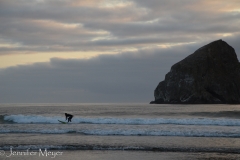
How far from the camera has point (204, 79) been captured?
13838cm

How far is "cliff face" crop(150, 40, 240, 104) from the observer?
134125 millimetres

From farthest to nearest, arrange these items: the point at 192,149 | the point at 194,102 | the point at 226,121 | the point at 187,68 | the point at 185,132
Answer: the point at 187,68 → the point at 194,102 → the point at 226,121 → the point at 185,132 → the point at 192,149

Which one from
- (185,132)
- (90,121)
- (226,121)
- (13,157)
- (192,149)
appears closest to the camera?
(13,157)

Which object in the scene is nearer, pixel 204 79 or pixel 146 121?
pixel 146 121

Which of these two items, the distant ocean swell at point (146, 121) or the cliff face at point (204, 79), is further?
the cliff face at point (204, 79)

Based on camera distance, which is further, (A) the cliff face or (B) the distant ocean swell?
(A) the cliff face

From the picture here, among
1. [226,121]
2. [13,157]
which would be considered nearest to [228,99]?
[226,121]

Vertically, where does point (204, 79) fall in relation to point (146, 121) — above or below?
above

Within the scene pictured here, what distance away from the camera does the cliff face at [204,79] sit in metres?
134

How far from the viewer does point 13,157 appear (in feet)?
53.3

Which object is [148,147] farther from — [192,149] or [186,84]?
[186,84]

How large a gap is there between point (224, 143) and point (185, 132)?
172 inches

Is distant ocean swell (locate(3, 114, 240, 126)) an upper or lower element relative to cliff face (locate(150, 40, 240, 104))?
lower

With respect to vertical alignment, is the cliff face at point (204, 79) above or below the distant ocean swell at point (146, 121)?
above
